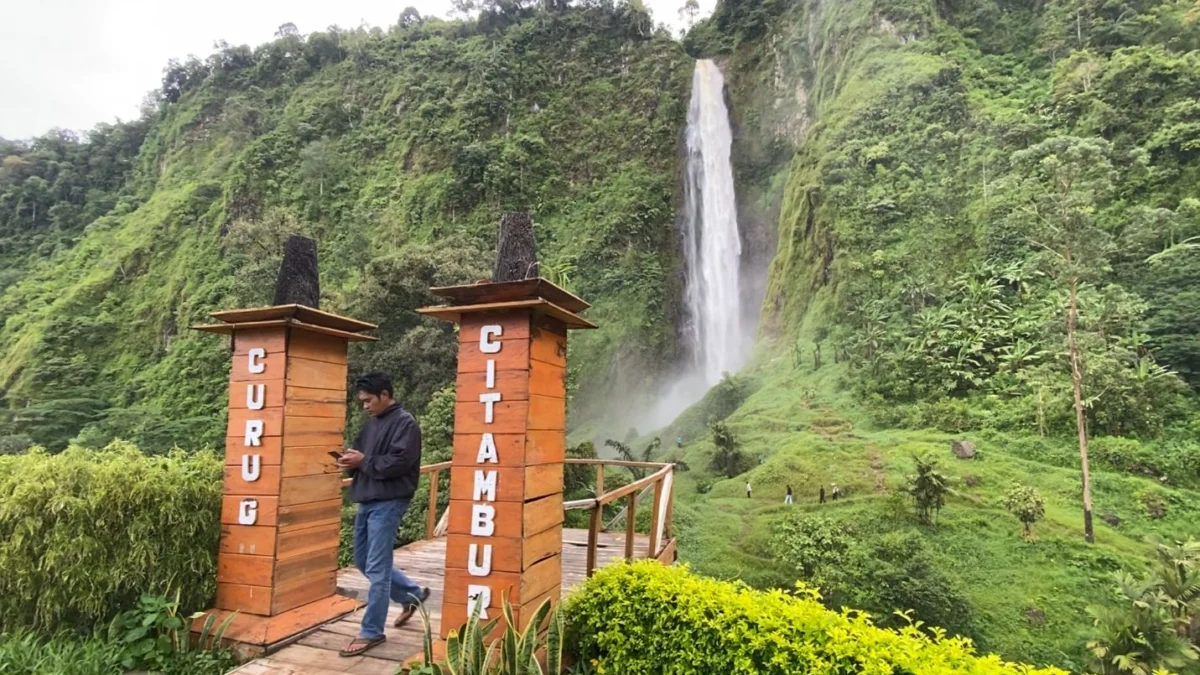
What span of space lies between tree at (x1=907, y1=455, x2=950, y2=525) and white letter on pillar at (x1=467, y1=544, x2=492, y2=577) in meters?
11.7

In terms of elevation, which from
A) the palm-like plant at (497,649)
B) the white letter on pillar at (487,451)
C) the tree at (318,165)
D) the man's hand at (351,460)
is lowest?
the palm-like plant at (497,649)

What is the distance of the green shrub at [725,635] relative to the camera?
261cm

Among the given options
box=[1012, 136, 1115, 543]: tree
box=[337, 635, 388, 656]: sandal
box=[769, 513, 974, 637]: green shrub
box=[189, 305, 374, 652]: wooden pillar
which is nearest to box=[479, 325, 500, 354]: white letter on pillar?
box=[189, 305, 374, 652]: wooden pillar

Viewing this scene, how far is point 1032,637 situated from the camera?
10109 mm

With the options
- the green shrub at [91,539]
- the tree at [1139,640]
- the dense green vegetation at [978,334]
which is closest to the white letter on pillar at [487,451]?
the green shrub at [91,539]

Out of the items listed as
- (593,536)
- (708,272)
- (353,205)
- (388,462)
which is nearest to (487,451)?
(388,462)

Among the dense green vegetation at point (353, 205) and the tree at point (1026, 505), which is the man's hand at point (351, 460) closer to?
the tree at point (1026, 505)

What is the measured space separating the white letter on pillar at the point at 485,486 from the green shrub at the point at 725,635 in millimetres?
904

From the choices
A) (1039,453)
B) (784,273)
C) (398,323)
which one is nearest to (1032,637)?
(1039,453)

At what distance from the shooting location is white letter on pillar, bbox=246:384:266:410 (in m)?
4.18

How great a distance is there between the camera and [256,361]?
4227 mm

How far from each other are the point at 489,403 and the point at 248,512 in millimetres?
2006

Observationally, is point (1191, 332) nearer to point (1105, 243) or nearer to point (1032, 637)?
point (1105, 243)

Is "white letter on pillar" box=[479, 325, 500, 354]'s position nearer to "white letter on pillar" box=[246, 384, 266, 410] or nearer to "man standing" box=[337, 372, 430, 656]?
"man standing" box=[337, 372, 430, 656]
